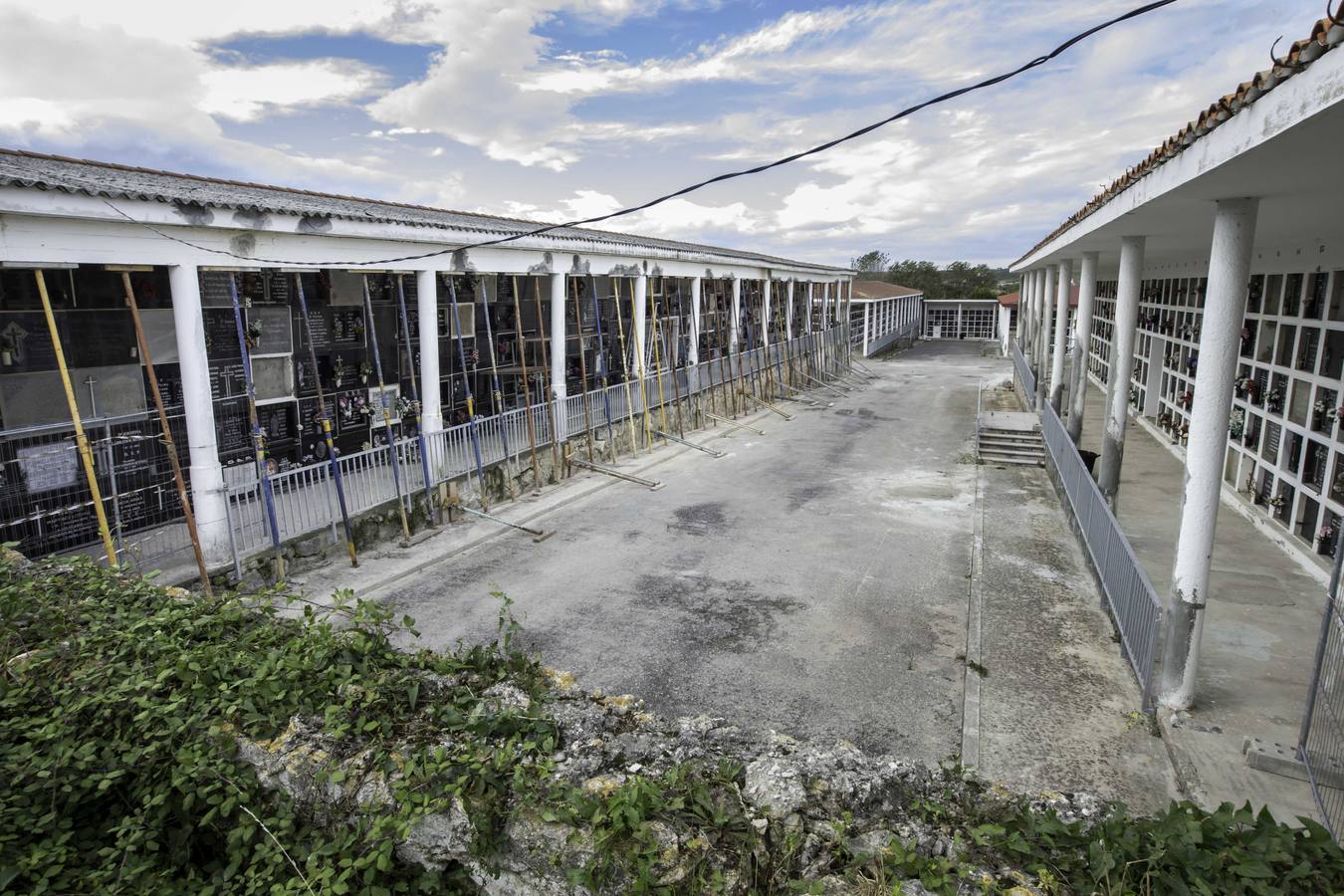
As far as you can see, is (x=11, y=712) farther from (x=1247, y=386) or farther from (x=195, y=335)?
(x=1247, y=386)

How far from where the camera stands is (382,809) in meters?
3.22

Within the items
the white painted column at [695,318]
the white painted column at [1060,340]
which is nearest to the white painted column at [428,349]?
the white painted column at [695,318]

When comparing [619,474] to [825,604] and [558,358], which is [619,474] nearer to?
[558,358]

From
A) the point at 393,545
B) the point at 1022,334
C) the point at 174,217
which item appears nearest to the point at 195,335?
the point at 174,217

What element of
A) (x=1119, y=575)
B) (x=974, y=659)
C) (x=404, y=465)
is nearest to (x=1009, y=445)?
(x=1119, y=575)

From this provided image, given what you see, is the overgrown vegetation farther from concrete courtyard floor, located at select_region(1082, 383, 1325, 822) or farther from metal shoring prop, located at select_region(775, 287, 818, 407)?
metal shoring prop, located at select_region(775, 287, 818, 407)

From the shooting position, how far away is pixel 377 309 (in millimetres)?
11953

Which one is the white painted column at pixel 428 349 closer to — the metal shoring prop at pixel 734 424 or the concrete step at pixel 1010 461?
the metal shoring prop at pixel 734 424

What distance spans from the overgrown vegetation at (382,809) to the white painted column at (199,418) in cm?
362

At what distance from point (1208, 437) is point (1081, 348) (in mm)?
6673

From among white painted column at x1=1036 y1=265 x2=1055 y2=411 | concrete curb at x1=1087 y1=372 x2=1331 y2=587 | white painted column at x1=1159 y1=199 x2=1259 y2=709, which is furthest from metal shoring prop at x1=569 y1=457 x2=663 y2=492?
white painted column at x1=1036 y1=265 x2=1055 y2=411

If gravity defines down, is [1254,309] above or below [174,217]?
below

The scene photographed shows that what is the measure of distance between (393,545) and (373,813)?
22.4ft

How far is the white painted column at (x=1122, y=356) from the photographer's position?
9117 millimetres
